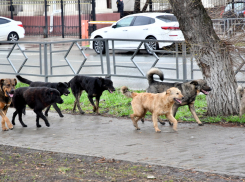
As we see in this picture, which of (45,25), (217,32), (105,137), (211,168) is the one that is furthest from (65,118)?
(45,25)

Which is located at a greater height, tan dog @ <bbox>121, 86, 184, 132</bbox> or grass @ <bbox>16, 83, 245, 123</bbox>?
tan dog @ <bbox>121, 86, 184, 132</bbox>

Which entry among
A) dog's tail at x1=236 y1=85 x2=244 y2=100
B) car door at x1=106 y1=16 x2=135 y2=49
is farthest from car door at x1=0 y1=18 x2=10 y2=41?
dog's tail at x1=236 y1=85 x2=244 y2=100

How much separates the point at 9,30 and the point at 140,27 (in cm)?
1163

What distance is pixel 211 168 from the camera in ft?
18.3

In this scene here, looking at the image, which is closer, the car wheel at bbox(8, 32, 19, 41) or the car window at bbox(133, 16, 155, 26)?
the car window at bbox(133, 16, 155, 26)

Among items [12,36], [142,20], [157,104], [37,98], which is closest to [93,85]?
[37,98]

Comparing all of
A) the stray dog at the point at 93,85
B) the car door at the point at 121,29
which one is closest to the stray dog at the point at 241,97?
the stray dog at the point at 93,85

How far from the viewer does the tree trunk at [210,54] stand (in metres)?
8.61

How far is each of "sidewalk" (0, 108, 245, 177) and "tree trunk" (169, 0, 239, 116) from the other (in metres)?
0.87

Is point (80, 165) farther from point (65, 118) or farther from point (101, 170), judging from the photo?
point (65, 118)

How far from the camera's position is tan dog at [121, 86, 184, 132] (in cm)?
783

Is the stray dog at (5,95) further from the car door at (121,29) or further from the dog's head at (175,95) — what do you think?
the car door at (121,29)

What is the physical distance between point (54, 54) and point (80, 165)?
811 cm

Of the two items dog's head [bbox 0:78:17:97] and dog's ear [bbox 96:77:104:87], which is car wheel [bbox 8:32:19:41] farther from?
dog's head [bbox 0:78:17:97]
